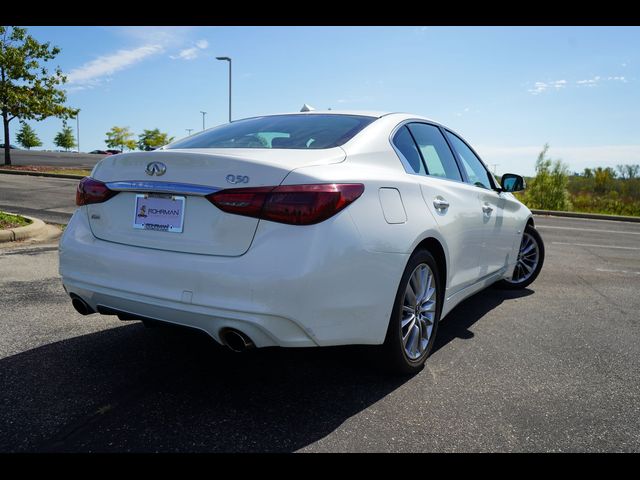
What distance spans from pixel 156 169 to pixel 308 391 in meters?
1.41

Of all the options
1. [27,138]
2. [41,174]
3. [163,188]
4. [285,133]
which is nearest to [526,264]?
[285,133]

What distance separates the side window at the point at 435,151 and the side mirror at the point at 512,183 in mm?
1074

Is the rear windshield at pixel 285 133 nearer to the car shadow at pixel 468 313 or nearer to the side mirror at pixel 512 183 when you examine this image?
the car shadow at pixel 468 313

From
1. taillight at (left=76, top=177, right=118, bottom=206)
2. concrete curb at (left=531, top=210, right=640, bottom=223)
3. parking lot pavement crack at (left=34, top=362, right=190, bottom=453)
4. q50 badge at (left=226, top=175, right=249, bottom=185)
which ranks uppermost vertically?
q50 badge at (left=226, top=175, right=249, bottom=185)

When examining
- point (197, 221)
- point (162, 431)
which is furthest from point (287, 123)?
point (162, 431)

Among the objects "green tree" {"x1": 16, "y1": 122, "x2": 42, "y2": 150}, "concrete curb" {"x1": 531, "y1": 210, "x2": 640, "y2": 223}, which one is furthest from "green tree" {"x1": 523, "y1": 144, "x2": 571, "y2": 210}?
"green tree" {"x1": 16, "y1": 122, "x2": 42, "y2": 150}

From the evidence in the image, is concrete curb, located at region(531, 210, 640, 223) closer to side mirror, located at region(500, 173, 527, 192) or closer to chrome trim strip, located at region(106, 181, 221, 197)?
side mirror, located at region(500, 173, 527, 192)

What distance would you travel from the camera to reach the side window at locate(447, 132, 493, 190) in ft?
13.6

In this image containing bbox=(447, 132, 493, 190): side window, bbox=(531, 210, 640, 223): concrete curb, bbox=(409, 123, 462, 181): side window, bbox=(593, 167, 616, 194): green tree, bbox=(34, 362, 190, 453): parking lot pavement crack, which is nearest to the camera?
bbox=(34, 362, 190, 453): parking lot pavement crack

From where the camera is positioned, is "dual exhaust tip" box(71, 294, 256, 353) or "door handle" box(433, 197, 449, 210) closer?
"dual exhaust tip" box(71, 294, 256, 353)

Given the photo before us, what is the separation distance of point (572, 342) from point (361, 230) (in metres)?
2.31

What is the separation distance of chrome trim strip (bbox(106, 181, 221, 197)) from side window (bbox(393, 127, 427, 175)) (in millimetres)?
1266

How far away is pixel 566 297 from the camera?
527cm

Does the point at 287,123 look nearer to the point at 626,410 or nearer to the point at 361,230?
the point at 361,230
